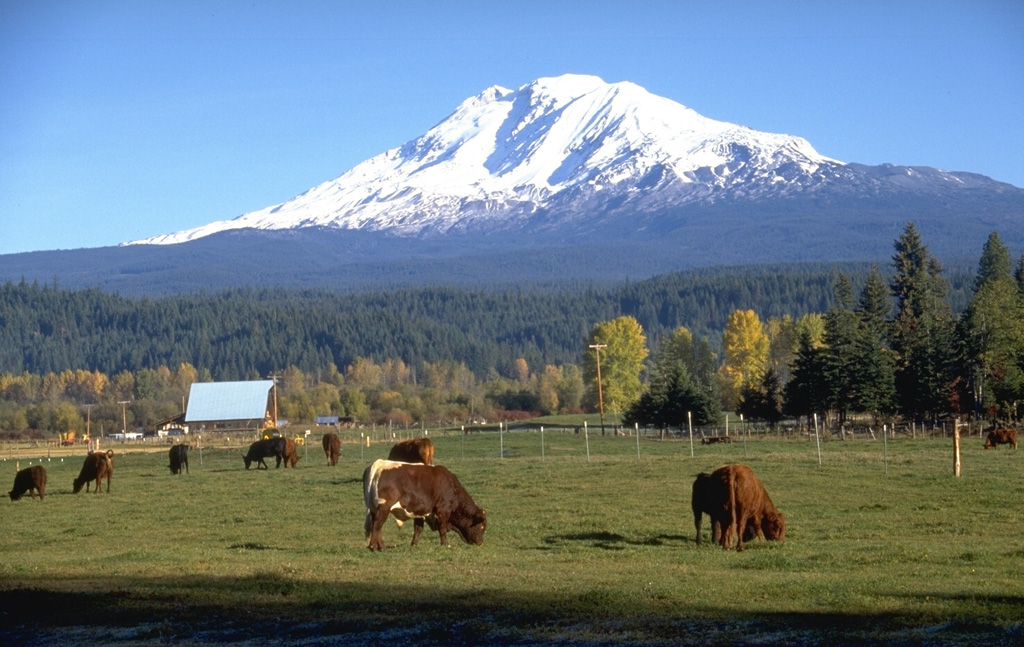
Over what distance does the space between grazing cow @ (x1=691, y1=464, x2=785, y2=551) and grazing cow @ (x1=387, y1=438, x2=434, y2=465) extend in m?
12.3

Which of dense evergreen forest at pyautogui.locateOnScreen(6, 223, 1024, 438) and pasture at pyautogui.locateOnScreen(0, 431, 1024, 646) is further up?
dense evergreen forest at pyautogui.locateOnScreen(6, 223, 1024, 438)

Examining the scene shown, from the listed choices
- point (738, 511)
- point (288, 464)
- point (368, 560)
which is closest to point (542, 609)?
point (368, 560)

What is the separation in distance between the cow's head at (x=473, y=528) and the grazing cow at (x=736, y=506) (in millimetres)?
3182

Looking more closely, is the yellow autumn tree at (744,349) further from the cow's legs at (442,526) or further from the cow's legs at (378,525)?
the cow's legs at (378,525)

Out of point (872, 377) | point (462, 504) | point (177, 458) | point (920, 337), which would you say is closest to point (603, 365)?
point (920, 337)

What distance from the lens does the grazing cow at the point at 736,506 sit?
17891mm

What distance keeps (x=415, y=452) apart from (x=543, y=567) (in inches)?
589

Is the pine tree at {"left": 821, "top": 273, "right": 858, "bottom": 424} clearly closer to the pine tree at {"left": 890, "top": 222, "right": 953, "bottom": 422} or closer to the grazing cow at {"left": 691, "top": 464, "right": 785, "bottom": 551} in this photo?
the pine tree at {"left": 890, "top": 222, "right": 953, "bottom": 422}

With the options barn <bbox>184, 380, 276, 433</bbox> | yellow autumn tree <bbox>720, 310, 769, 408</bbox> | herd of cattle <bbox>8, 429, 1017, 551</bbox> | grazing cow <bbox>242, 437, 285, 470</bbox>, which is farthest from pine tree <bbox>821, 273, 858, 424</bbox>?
barn <bbox>184, 380, 276, 433</bbox>

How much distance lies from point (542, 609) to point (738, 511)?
22.0ft

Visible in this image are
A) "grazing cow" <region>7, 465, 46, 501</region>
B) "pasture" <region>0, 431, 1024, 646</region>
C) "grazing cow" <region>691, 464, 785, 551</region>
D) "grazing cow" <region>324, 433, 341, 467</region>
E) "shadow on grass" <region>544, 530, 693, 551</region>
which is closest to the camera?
"pasture" <region>0, 431, 1024, 646</region>

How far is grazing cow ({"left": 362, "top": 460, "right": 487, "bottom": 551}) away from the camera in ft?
59.2

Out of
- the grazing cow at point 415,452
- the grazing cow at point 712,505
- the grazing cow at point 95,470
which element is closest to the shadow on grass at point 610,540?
the grazing cow at point 712,505

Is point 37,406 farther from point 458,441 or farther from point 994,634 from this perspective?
point 994,634
